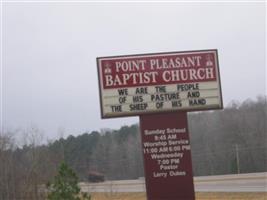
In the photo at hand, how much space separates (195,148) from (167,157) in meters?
65.1

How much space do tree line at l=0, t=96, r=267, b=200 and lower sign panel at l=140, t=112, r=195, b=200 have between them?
69.3ft

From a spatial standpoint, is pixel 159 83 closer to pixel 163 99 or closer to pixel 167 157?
pixel 163 99

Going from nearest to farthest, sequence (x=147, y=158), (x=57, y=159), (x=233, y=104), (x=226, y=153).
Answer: (x=147, y=158) → (x=57, y=159) → (x=226, y=153) → (x=233, y=104)

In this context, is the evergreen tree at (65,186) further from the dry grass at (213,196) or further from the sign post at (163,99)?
the dry grass at (213,196)

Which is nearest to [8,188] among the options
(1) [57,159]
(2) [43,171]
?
(2) [43,171]

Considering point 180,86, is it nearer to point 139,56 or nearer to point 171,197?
point 139,56

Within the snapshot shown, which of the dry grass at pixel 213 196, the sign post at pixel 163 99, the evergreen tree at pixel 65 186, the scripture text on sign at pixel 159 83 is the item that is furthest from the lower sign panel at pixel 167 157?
the dry grass at pixel 213 196

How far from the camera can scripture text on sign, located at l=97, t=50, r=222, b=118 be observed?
1338cm

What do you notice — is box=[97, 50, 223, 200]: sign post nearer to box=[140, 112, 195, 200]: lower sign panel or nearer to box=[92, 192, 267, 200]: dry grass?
box=[140, 112, 195, 200]: lower sign panel

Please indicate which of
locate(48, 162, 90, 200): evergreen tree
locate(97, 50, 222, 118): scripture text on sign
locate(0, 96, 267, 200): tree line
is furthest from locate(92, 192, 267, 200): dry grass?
locate(48, 162, 90, 200): evergreen tree

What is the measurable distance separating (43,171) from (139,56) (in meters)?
20.6

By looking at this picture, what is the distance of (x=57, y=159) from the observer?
3794 centimetres

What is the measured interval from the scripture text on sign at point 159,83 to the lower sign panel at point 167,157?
0.29 metres

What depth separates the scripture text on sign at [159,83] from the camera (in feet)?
43.9
